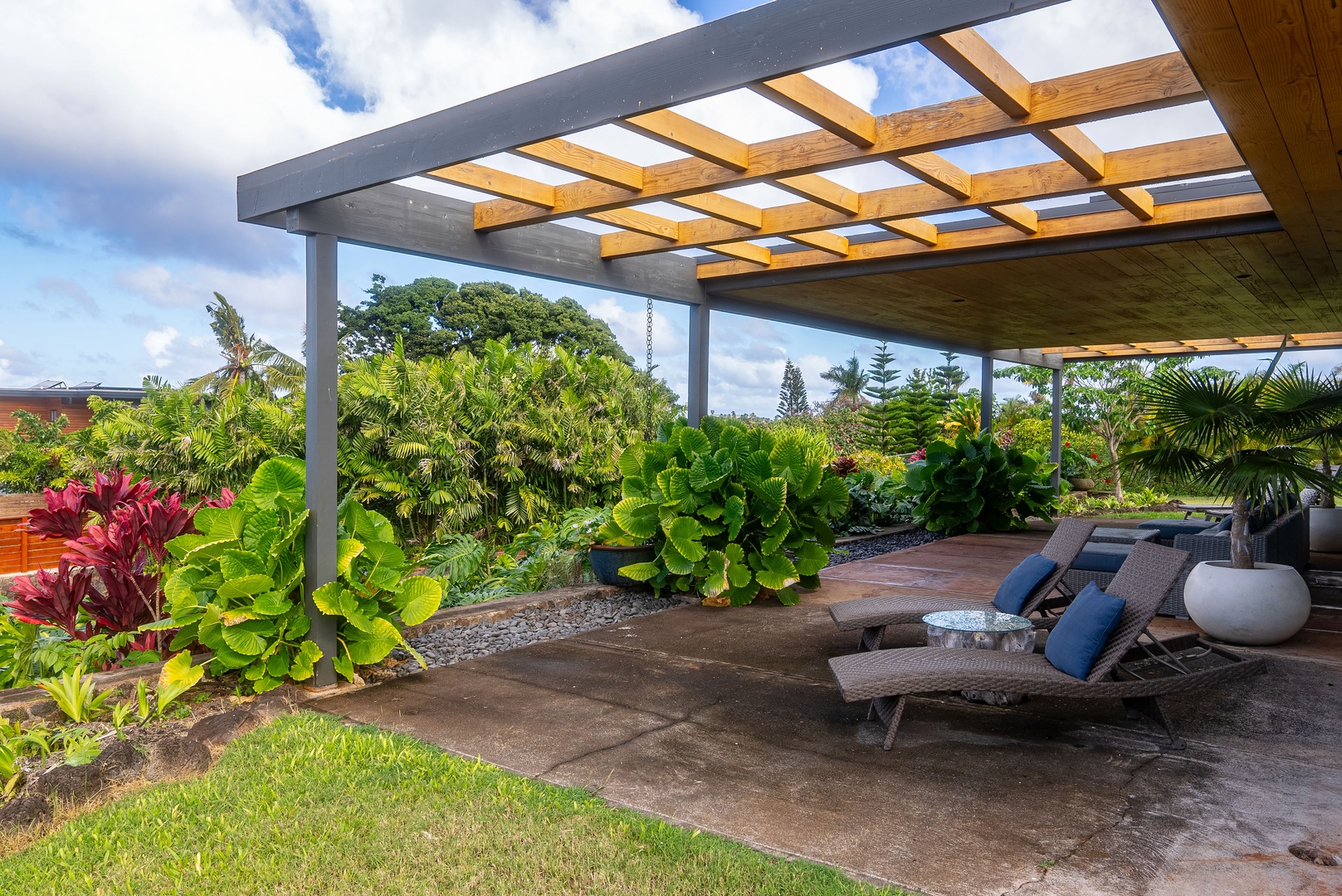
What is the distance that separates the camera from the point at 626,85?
133 inches

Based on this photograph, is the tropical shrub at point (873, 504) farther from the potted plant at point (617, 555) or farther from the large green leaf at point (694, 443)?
the large green leaf at point (694, 443)

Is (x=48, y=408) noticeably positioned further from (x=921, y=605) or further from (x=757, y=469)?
(x=921, y=605)

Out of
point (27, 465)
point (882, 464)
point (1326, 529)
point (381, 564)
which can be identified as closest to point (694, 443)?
point (381, 564)

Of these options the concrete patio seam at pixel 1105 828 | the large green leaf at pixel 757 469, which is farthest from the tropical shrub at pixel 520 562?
the concrete patio seam at pixel 1105 828

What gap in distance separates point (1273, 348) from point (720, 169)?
35.2 feet

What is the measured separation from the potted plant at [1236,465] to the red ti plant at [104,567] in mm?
5416

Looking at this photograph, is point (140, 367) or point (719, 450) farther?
point (140, 367)

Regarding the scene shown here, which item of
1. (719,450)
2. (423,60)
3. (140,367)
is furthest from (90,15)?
(719,450)

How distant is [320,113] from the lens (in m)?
31.0

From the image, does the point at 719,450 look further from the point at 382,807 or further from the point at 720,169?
the point at 382,807

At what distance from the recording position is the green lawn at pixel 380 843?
7.87 feet

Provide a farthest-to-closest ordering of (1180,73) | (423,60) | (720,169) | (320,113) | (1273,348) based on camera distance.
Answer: (320,113), (1273,348), (423,60), (720,169), (1180,73)

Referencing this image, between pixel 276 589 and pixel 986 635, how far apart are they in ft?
10.8

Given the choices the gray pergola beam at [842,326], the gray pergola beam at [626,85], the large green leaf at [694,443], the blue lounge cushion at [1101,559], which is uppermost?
the gray pergola beam at [626,85]
